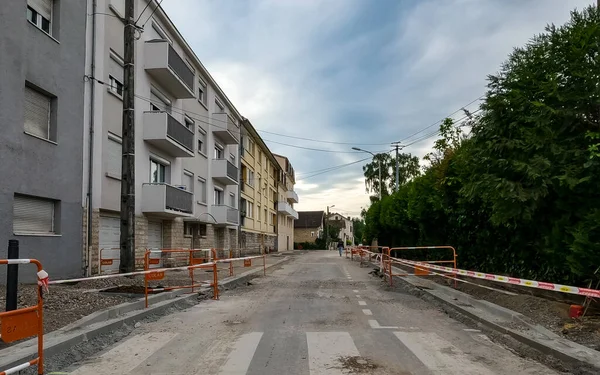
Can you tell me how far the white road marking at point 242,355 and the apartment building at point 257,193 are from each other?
32.1 meters

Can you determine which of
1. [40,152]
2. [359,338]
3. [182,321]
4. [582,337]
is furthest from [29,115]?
[582,337]

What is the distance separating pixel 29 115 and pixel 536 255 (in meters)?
13.0

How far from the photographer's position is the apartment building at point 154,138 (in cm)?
1606

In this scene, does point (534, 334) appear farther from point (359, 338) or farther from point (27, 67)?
point (27, 67)

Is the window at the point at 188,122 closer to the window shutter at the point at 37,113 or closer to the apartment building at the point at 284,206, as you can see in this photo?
the window shutter at the point at 37,113

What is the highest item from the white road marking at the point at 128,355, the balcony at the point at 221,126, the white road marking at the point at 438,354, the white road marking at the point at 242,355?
the balcony at the point at 221,126

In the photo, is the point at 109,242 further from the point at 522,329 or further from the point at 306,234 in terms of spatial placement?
the point at 306,234

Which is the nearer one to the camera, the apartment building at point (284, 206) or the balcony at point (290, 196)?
the apartment building at point (284, 206)

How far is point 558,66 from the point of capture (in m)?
8.12

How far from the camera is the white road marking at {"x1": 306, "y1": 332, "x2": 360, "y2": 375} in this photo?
5330 mm

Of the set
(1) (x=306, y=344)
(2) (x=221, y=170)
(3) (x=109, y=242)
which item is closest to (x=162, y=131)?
(3) (x=109, y=242)

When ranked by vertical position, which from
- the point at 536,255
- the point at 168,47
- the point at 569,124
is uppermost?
the point at 168,47

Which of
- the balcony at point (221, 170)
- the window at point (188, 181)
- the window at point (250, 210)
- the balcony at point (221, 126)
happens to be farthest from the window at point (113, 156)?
the window at point (250, 210)

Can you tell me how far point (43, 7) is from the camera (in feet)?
45.5
